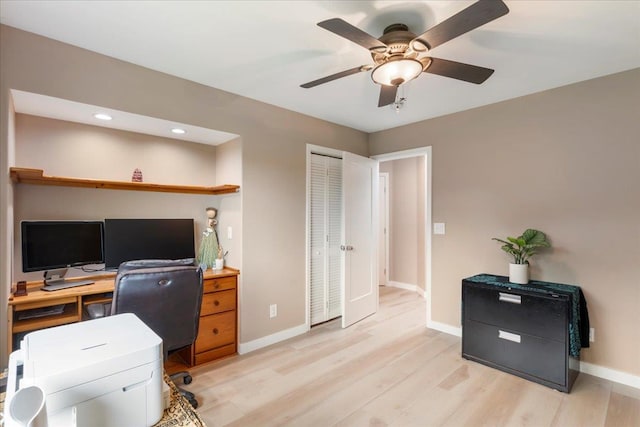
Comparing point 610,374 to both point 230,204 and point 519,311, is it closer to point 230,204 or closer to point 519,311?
point 519,311

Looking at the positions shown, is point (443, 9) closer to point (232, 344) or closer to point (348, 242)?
point (348, 242)

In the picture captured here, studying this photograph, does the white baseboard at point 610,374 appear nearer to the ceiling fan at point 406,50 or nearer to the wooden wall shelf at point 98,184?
the ceiling fan at point 406,50

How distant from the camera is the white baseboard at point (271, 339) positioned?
116 inches

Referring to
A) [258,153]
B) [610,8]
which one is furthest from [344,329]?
[610,8]

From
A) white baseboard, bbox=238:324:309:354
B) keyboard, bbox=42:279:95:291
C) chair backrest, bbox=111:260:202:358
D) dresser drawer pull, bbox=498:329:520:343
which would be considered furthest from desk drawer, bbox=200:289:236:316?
dresser drawer pull, bbox=498:329:520:343

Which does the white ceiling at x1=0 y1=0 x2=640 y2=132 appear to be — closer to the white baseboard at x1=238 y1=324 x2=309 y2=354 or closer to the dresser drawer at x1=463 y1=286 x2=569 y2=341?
the dresser drawer at x1=463 y1=286 x2=569 y2=341

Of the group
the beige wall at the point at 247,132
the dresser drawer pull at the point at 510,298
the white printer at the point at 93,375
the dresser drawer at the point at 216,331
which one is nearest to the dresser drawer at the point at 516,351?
the dresser drawer pull at the point at 510,298

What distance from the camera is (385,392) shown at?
233 cm

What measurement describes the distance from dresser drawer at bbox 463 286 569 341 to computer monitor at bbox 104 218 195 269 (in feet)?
8.70

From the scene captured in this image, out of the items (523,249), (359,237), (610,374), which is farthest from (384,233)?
(610,374)

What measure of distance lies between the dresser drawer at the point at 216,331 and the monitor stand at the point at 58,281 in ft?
3.08

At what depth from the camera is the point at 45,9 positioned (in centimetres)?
173

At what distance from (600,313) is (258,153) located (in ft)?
10.7

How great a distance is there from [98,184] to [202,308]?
1.32 m
